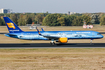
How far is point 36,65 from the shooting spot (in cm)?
2292

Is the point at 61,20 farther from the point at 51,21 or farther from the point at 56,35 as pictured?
the point at 56,35

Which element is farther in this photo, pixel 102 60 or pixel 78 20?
pixel 78 20

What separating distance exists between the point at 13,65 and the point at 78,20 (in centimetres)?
16555

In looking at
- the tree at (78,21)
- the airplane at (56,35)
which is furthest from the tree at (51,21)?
the airplane at (56,35)

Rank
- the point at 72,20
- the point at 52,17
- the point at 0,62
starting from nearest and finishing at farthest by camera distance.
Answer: the point at 0,62 → the point at 52,17 → the point at 72,20

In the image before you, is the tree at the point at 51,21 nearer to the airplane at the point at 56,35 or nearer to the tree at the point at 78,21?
the tree at the point at 78,21

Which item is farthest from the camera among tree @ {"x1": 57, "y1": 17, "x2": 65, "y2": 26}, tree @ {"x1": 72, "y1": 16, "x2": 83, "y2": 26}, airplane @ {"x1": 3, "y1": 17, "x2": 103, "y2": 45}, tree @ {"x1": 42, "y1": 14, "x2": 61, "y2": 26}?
tree @ {"x1": 72, "y1": 16, "x2": 83, "y2": 26}

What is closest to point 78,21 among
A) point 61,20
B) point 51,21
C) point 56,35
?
point 61,20

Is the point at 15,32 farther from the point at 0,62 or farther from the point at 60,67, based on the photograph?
the point at 60,67

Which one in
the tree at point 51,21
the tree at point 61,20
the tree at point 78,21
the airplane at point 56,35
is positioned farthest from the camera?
the tree at point 78,21

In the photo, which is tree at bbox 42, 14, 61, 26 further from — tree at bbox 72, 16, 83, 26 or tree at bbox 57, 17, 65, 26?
tree at bbox 72, 16, 83, 26

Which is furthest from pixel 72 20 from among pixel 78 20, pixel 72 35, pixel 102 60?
pixel 102 60

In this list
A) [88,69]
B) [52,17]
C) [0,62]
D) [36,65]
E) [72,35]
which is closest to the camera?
[88,69]

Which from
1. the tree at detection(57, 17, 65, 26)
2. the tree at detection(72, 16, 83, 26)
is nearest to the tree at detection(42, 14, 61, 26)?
the tree at detection(57, 17, 65, 26)
